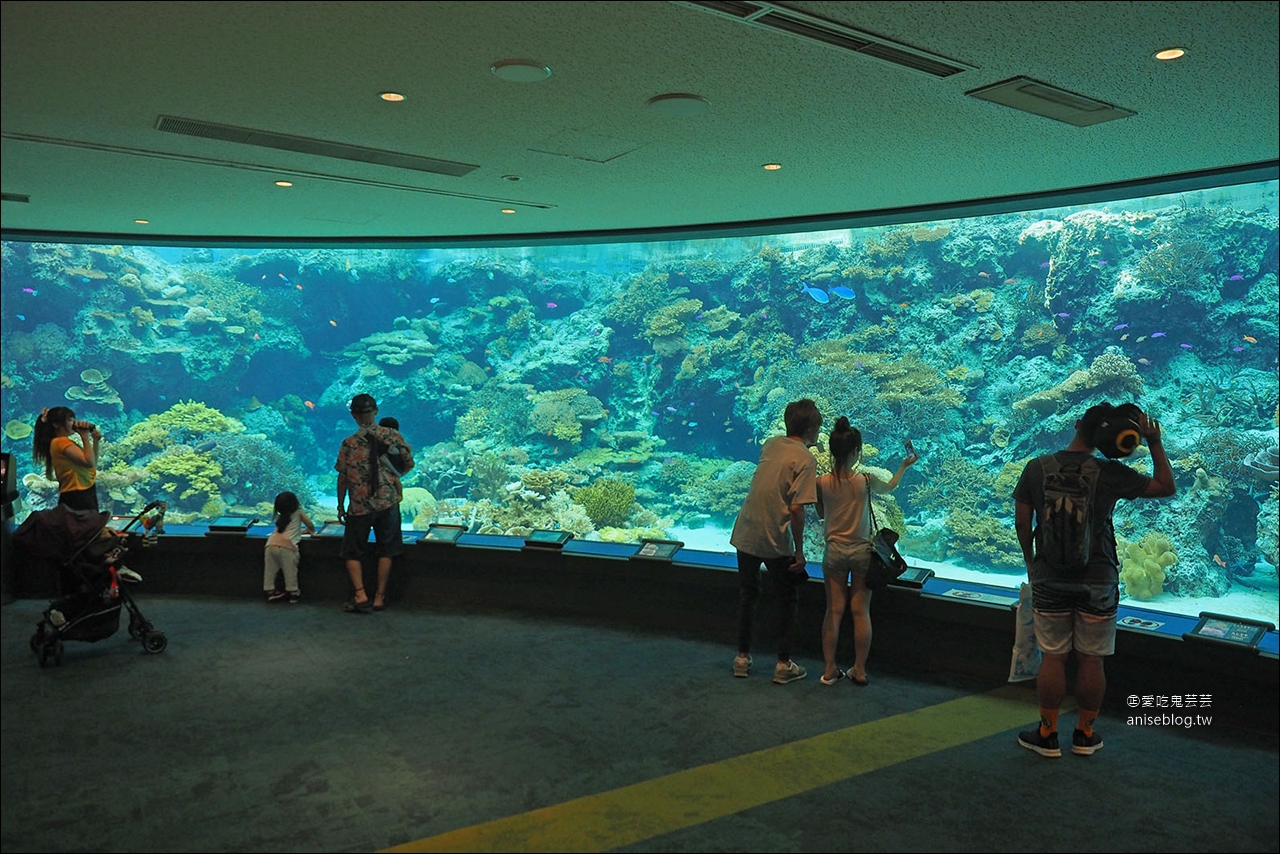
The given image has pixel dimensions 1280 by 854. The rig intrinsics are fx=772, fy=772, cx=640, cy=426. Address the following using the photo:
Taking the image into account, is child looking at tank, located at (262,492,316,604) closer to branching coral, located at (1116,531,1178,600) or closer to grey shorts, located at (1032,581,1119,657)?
grey shorts, located at (1032,581,1119,657)

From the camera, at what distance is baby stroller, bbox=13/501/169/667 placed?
157 inches

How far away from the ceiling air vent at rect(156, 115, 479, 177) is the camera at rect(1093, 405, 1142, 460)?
10.4 feet

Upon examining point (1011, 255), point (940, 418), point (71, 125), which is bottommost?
point (940, 418)

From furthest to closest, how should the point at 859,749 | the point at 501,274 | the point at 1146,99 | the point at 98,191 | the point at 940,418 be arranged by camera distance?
the point at 501,274 < the point at 940,418 < the point at 98,191 < the point at 859,749 < the point at 1146,99

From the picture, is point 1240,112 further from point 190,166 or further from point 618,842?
point 190,166

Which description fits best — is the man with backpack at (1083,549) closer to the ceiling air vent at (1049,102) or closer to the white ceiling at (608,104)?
the ceiling air vent at (1049,102)

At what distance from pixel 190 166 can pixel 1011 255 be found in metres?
12.2

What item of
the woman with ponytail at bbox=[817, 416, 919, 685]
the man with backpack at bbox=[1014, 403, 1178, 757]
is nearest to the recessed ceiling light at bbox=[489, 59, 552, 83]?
the woman with ponytail at bbox=[817, 416, 919, 685]

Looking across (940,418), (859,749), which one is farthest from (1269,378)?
(859,749)

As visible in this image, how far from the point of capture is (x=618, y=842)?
2400 mm

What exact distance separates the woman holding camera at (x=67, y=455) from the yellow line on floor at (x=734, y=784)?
3410 mm

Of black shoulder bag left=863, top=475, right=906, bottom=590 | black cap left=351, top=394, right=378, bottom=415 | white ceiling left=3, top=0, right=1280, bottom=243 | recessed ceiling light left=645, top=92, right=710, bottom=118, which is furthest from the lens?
black cap left=351, top=394, right=378, bottom=415

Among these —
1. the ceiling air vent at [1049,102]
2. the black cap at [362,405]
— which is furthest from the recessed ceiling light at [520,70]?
the black cap at [362,405]

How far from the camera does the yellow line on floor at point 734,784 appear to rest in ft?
7.95
